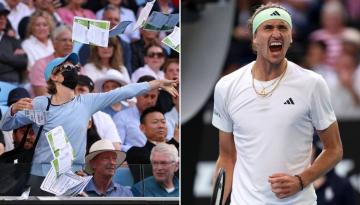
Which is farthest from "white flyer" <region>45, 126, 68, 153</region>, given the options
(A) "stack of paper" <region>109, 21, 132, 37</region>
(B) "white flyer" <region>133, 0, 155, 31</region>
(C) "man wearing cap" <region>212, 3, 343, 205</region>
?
(C) "man wearing cap" <region>212, 3, 343, 205</region>

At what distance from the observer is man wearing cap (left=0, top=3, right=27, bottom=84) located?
545cm

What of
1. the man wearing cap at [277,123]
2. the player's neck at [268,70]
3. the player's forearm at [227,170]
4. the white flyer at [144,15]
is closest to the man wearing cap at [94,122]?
the white flyer at [144,15]

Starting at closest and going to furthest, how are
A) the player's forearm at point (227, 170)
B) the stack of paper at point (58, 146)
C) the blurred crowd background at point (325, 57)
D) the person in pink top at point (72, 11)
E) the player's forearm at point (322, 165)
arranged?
the player's forearm at point (322, 165)
the player's forearm at point (227, 170)
the stack of paper at point (58, 146)
the person in pink top at point (72, 11)
the blurred crowd background at point (325, 57)

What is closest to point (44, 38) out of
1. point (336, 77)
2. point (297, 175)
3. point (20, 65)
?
point (20, 65)

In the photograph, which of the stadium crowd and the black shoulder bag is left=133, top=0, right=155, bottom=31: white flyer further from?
the black shoulder bag

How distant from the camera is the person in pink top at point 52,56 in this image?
5344 mm

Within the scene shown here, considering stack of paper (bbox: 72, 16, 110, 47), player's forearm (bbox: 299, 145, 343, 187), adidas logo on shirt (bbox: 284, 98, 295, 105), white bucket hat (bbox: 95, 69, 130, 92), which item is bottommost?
player's forearm (bbox: 299, 145, 343, 187)

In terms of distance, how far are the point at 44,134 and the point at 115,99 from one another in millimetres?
390

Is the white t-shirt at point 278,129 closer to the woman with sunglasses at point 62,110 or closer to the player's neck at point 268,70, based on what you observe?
the player's neck at point 268,70

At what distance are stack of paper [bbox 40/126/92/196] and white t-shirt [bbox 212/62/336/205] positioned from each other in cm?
90

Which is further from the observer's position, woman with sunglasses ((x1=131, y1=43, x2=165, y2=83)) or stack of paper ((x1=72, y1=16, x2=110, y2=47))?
woman with sunglasses ((x1=131, y1=43, x2=165, y2=83))

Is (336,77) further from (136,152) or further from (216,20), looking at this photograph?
(136,152)

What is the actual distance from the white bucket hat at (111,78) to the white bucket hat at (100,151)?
27 centimetres

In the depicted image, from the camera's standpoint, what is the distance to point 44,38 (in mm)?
5605
